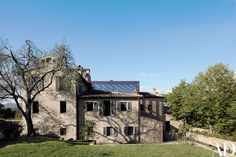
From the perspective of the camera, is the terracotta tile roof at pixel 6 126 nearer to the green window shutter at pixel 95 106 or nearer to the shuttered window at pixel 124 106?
the green window shutter at pixel 95 106

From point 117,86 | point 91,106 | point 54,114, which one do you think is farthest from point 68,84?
point 117,86

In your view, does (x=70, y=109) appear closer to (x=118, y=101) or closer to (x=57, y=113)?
(x=57, y=113)

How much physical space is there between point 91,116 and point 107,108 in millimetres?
2181

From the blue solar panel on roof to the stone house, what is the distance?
2415mm

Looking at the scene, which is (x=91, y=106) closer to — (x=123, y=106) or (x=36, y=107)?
(x=123, y=106)

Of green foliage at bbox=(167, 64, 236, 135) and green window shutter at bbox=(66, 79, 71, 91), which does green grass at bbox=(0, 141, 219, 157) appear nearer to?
green window shutter at bbox=(66, 79, 71, 91)

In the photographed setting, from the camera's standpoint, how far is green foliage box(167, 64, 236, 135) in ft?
139

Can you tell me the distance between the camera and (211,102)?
45594 mm

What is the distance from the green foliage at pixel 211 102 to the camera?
139ft

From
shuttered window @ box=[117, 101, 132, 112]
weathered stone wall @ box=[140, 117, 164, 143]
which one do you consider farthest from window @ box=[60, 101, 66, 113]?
weathered stone wall @ box=[140, 117, 164, 143]

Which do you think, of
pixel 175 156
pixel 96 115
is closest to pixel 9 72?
pixel 96 115

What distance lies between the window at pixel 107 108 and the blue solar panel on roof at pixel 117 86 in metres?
2.99

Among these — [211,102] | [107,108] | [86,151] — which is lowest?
[86,151]

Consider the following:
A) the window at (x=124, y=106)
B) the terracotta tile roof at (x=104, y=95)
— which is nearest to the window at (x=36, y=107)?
the terracotta tile roof at (x=104, y=95)
